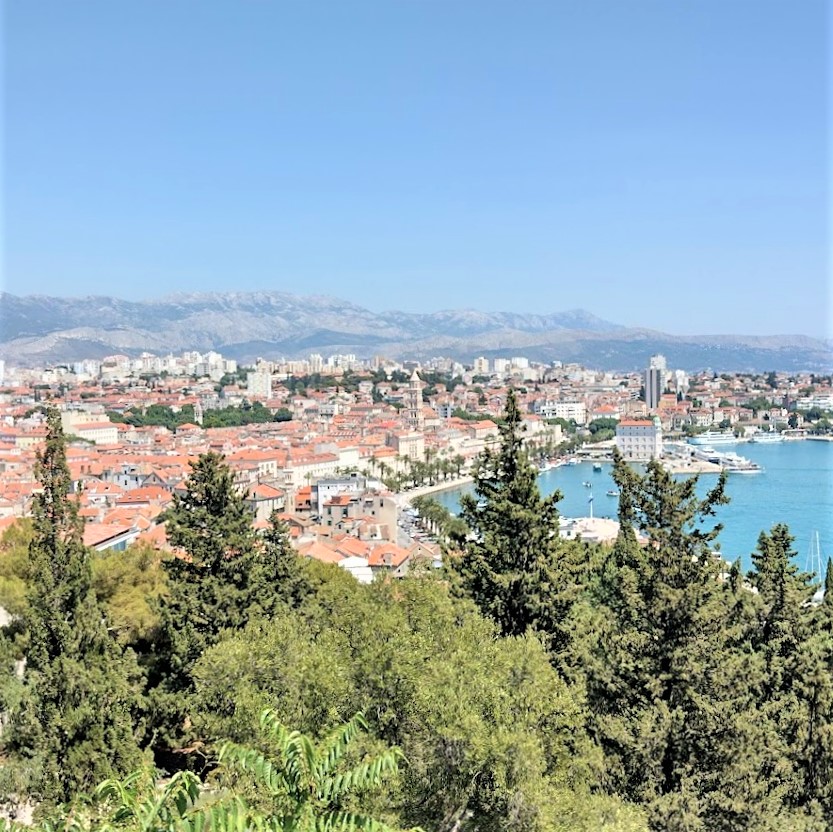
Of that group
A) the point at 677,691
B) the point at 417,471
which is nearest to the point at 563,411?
the point at 417,471

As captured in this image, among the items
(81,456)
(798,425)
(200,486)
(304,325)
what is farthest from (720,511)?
(304,325)

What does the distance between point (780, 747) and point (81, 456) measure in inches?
883

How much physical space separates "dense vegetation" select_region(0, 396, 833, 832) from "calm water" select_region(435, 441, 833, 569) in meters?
9.66

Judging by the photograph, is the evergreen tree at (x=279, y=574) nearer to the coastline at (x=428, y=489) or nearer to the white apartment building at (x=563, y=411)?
the coastline at (x=428, y=489)

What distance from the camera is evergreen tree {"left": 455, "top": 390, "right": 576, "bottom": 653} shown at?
4.49 m

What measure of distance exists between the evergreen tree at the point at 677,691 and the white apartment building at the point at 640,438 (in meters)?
31.8

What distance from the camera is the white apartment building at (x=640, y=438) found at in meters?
35.6

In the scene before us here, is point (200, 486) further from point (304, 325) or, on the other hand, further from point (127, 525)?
point (304, 325)

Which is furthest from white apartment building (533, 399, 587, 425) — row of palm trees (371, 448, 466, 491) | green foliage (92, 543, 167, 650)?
green foliage (92, 543, 167, 650)

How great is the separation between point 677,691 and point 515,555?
1.07 m

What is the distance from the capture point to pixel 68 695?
384 centimetres

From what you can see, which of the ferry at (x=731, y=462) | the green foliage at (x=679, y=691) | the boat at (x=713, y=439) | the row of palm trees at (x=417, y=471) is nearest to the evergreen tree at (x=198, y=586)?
the green foliage at (x=679, y=691)

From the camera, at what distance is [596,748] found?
3424 millimetres

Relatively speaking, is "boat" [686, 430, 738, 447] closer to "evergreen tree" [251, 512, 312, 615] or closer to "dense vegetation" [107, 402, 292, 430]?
"dense vegetation" [107, 402, 292, 430]
